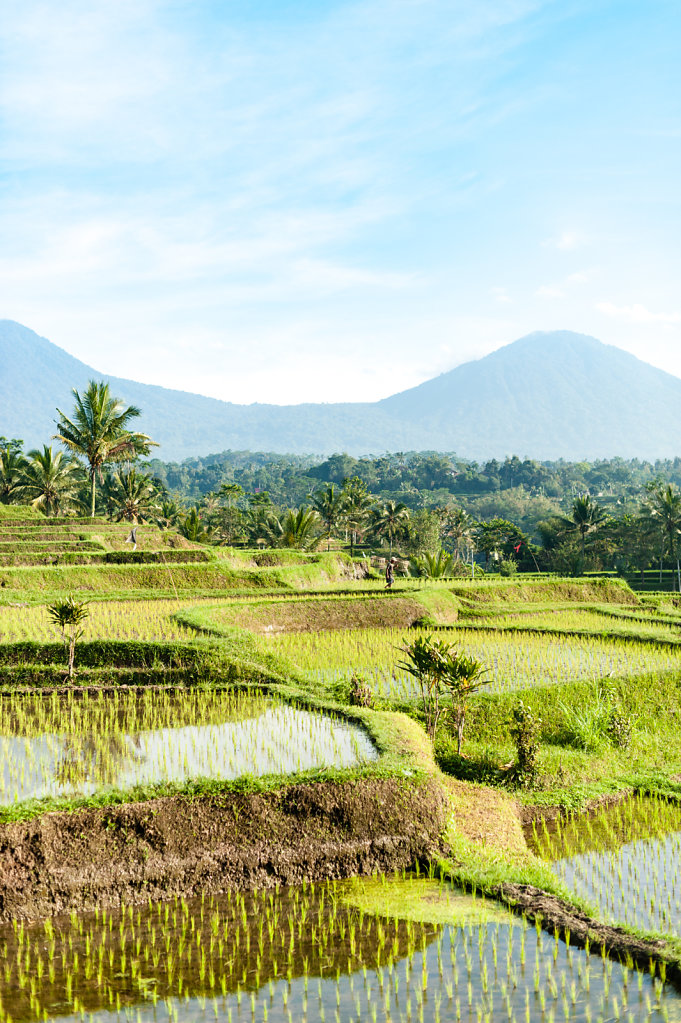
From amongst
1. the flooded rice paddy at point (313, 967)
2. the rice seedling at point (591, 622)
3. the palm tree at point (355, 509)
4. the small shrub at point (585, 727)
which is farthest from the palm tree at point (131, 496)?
the flooded rice paddy at point (313, 967)

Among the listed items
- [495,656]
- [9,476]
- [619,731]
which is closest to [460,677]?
[619,731]

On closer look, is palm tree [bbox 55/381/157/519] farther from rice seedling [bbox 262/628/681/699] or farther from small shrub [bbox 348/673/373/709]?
small shrub [bbox 348/673/373/709]

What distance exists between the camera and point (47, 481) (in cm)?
3522

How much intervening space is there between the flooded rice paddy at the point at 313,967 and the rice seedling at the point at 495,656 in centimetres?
553

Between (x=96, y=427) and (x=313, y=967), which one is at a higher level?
(x=96, y=427)

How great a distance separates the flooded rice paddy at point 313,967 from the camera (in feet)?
16.9

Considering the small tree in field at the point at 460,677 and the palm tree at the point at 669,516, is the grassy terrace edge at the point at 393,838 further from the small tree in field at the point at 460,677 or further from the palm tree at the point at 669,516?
the palm tree at the point at 669,516

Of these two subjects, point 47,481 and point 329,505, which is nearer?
point 47,481

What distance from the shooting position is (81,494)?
1838 inches

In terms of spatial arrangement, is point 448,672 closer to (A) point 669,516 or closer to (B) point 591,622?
(B) point 591,622

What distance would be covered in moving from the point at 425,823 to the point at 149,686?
19.3ft

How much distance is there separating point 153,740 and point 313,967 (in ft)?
14.3

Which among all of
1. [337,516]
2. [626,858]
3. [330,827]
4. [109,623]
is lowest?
[626,858]

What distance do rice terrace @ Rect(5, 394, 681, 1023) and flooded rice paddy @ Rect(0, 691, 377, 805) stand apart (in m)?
0.05
